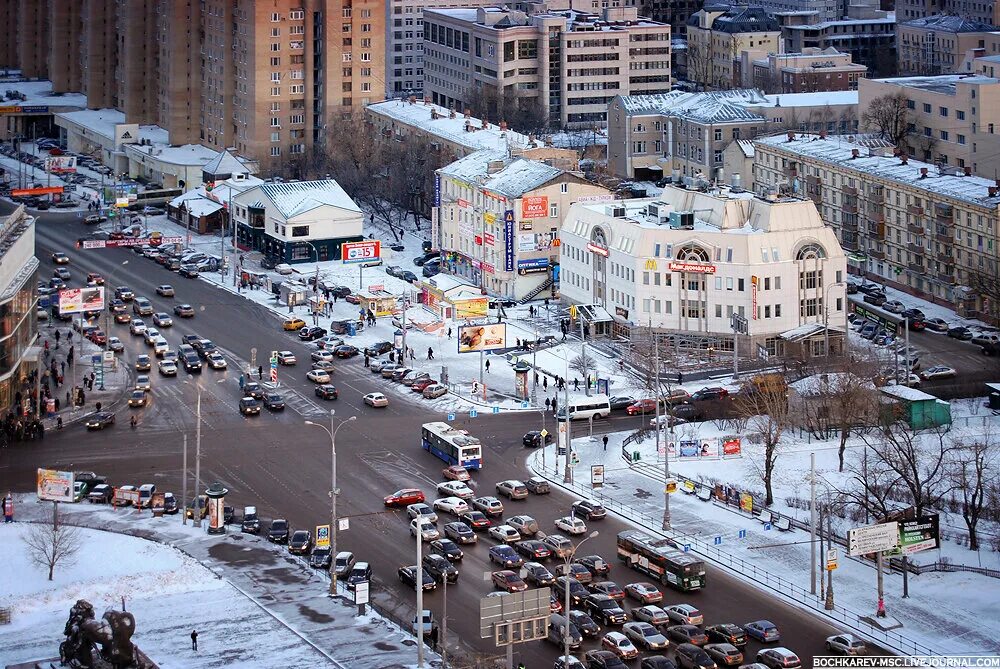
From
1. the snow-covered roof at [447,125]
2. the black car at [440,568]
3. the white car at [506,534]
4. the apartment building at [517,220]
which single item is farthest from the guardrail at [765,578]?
the snow-covered roof at [447,125]

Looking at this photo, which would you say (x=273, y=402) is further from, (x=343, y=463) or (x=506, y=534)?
(x=506, y=534)

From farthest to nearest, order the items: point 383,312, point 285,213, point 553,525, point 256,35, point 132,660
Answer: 1. point 256,35
2. point 285,213
3. point 383,312
4. point 553,525
5. point 132,660

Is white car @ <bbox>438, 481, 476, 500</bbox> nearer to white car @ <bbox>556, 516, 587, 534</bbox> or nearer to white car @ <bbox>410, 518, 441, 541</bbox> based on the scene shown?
white car @ <bbox>410, 518, 441, 541</bbox>

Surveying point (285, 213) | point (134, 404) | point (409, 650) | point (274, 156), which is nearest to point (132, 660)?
point (409, 650)

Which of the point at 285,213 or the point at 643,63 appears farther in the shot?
the point at 643,63

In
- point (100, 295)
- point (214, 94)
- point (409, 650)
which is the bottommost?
point (409, 650)

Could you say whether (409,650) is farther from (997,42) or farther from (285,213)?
(997,42)
